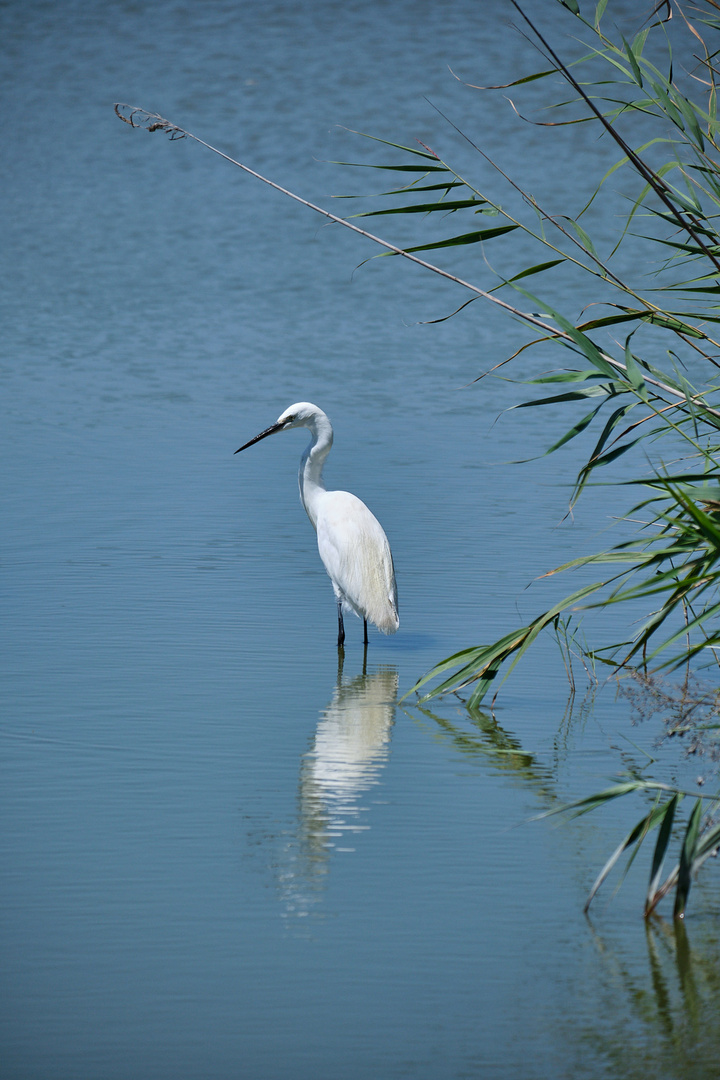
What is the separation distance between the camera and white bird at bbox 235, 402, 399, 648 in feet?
18.0

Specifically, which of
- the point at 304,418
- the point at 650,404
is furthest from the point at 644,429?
the point at 650,404

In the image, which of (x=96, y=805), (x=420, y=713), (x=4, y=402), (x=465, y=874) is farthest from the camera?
(x=4, y=402)

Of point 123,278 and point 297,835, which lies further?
point 123,278

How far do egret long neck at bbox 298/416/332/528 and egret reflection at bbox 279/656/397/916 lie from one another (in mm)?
1193

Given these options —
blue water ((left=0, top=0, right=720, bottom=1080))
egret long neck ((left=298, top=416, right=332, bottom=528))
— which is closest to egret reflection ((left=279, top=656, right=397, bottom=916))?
blue water ((left=0, top=0, right=720, bottom=1080))

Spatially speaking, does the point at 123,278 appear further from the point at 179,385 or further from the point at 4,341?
the point at 179,385

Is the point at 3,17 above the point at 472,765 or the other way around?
above

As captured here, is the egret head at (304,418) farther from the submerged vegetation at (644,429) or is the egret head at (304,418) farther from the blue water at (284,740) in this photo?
the submerged vegetation at (644,429)

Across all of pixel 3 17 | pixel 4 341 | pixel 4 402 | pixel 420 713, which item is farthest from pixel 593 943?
pixel 3 17

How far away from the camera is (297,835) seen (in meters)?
3.60

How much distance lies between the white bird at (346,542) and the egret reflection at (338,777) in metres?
0.34

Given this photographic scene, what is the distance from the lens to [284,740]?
4.33 meters

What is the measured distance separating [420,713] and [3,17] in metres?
25.2

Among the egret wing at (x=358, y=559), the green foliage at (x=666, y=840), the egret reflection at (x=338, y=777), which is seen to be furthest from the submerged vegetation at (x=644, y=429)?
the egret wing at (x=358, y=559)
